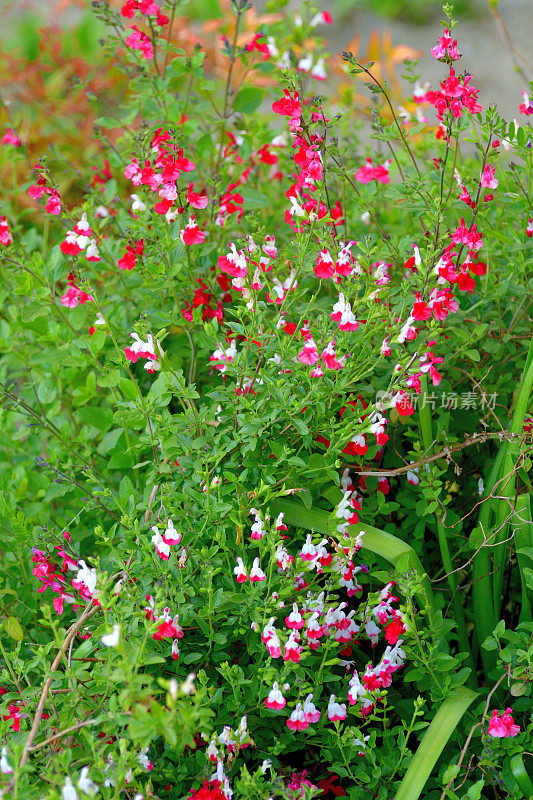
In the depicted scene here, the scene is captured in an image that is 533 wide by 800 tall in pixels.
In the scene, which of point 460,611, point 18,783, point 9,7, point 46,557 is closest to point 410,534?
point 460,611

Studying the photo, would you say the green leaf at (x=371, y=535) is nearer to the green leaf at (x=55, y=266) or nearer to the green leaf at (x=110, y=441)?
the green leaf at (x=110, y=441)

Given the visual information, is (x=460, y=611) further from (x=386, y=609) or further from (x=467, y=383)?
(x=467, y=383)

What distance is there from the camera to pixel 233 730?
1.25 m

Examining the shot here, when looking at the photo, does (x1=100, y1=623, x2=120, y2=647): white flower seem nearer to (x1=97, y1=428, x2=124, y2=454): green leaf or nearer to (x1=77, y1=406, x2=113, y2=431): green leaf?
(x1=97, y1=428, x2=124, y2=454): green leaf

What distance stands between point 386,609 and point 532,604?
36 cm

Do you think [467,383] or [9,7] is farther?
[9,7]

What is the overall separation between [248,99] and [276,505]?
1079 millimetres

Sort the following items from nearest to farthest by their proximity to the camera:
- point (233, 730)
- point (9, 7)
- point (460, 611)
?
point (233, 730)
point (460, 611)
point (9, 7)

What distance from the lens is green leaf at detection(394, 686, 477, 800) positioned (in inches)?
46.3

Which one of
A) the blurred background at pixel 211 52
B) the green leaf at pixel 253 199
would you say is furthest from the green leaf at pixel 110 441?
the blurred background at pixel 211 52

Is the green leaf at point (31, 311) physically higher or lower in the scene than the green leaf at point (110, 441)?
higher

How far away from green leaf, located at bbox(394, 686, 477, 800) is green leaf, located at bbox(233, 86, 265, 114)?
Result: 1411mm

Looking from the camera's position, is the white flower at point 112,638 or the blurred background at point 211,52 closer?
the white flower at point 112,638

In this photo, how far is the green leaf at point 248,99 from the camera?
196cm
